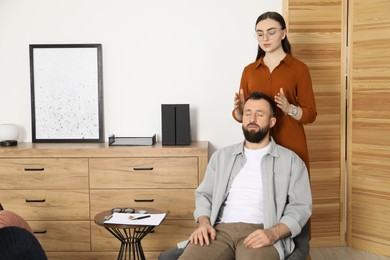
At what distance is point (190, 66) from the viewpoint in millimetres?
3957

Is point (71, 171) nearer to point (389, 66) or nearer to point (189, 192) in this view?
point (189, 192)

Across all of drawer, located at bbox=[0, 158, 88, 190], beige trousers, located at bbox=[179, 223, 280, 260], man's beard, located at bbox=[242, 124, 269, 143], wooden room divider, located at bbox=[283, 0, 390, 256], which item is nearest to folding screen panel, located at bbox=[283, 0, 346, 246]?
wooden room divider, located at bbox=[283, 0, 390, 256]

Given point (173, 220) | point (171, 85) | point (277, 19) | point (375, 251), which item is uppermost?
point (277, 19)

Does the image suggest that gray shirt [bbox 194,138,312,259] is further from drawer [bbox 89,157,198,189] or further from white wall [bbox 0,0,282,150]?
white wall [bbox 0,0,282,150]

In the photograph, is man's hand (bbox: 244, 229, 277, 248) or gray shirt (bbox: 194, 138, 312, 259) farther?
gray shirt (bbox: 194, 138, 312, 259)

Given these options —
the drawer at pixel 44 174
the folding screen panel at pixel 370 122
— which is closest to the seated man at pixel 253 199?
the drawer at pixel 44 174

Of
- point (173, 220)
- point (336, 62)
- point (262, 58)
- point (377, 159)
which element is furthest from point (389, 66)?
point (173, 220)

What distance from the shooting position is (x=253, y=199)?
8.81 ft

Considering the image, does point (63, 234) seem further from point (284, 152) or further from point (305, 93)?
point (305, 93)

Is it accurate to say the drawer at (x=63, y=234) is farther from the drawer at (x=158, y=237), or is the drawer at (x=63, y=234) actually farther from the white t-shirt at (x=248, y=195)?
the white t-shirt at (x=248, y=195)

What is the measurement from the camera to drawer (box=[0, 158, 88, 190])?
3.61 meters

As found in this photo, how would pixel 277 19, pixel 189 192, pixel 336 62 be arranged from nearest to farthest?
1. pixel 277 19
2. pixel 189 192
3. pixel 336 62

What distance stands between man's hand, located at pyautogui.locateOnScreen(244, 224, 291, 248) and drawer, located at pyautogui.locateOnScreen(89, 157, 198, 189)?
1150 mm

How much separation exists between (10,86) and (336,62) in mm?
2437
